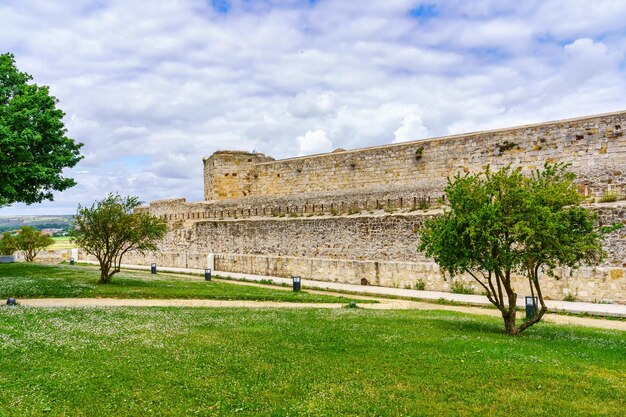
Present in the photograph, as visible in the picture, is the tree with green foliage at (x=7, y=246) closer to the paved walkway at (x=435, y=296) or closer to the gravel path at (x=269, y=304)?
the paved walkway at (x=435, y=296)

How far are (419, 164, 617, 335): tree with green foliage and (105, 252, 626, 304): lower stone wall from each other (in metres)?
1.04

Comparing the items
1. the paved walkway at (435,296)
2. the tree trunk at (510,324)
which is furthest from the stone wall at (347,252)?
the tree trunk at (510,324)

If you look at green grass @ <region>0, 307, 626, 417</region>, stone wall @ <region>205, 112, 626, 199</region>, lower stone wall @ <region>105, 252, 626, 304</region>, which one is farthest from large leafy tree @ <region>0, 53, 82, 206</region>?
stone wall @ <region>205, 112, 626, 199</region>

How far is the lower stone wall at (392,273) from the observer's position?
659 inches

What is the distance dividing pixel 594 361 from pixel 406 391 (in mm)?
3981

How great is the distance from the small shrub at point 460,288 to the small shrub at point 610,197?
589cm

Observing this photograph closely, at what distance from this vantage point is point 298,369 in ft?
26.3

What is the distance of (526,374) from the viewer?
777 cm

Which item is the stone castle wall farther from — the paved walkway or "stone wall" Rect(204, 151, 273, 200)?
the paved walkway

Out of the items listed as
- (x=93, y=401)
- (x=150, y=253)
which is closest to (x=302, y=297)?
(x=93, y=401)

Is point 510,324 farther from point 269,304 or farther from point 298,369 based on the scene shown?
point 269,304

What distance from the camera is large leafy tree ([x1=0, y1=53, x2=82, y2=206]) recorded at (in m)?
19.0

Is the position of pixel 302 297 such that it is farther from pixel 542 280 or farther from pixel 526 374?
pixel 526 374

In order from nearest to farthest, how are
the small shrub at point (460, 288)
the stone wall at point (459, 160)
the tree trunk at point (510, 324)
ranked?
1. the tree trunk at point (510, 324)
2. the small shrub at point (460, 288)
3. the stone wall at point (459, 160)
